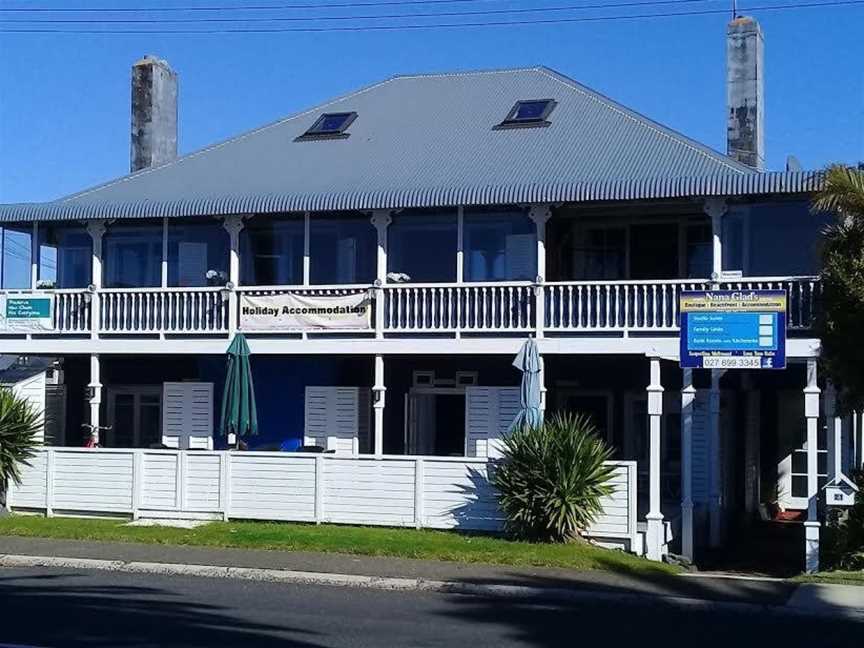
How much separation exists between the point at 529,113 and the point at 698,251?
4543mm

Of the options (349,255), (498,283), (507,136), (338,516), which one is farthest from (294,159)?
(338,516)

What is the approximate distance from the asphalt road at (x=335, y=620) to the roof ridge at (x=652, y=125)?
389 inches

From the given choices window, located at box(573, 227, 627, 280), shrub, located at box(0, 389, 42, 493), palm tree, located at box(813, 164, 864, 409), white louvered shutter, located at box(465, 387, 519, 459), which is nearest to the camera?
palm tree, located at box(813, 164, 864, 409)

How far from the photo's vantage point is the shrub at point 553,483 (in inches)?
680

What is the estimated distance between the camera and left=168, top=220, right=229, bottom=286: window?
2453cm

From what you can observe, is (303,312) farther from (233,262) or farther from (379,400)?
(379,400)

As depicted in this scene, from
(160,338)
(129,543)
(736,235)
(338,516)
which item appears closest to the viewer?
(129,543)

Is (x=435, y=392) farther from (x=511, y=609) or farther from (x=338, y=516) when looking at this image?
(x=511, y=609)

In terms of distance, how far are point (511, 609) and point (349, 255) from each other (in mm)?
11495

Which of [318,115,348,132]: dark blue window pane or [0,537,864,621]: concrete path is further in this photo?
[318,115,348,132]: dark blue window pane

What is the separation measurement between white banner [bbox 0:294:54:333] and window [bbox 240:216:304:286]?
373 centimetres

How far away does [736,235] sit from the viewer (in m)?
21.8

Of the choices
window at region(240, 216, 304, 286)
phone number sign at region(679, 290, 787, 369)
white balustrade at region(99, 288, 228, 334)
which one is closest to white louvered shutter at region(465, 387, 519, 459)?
window at region(240, 216, 304, 286)

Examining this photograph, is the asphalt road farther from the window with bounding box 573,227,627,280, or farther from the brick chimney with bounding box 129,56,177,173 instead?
the brick chimney with bounding box 129,56,177,173
